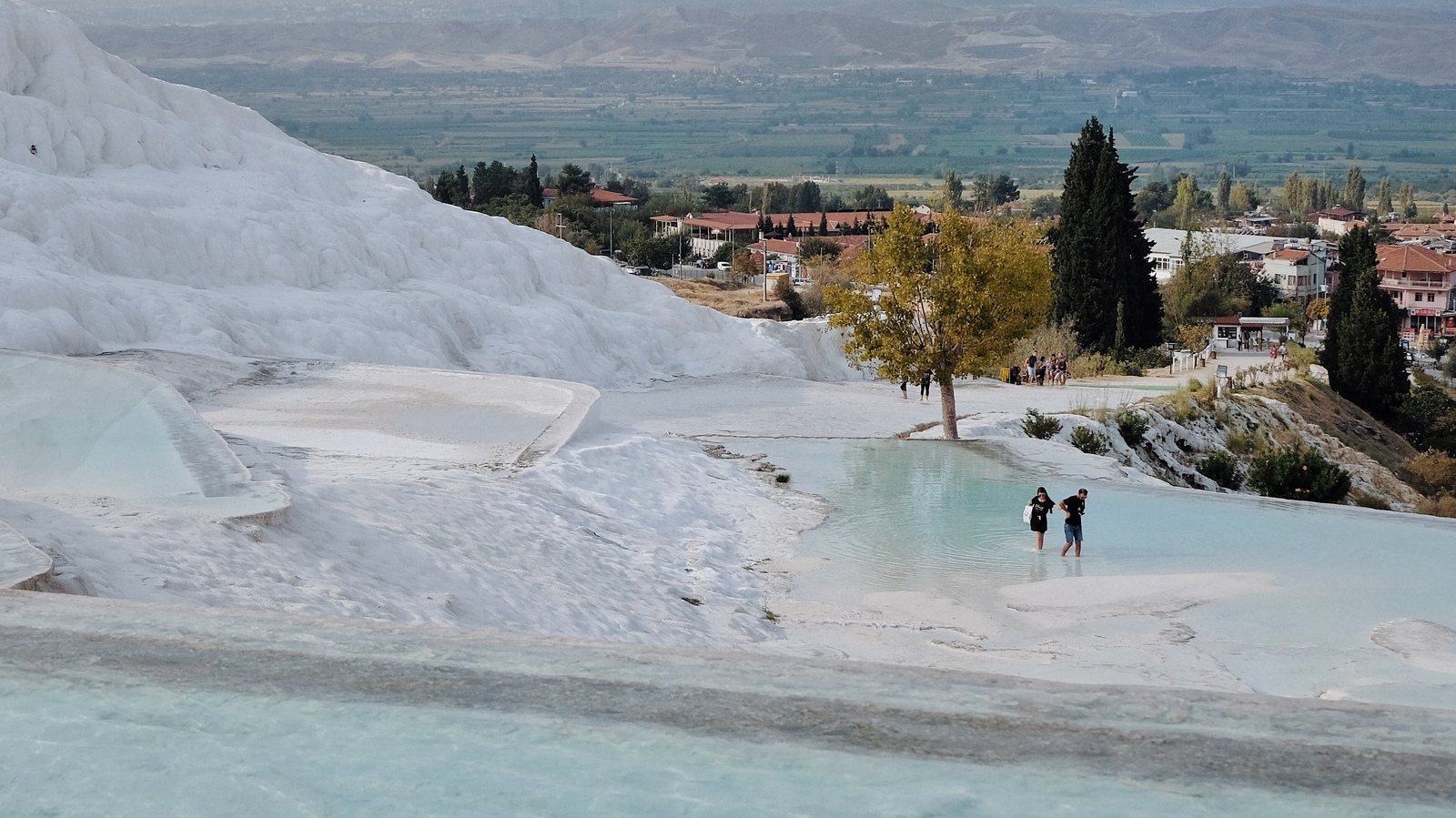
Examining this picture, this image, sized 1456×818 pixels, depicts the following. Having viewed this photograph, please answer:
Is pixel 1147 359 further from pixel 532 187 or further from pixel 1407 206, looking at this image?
pixel 1407 206

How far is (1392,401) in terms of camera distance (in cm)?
3167

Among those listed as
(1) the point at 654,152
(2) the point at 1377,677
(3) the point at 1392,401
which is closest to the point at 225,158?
(2) the point at 1377,677

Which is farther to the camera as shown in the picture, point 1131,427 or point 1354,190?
point 1354,190

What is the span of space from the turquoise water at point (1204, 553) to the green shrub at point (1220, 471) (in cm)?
600

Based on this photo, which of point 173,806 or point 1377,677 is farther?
point 1377,677

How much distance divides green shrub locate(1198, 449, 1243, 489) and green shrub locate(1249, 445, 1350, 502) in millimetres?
587

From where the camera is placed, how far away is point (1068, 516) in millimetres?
12023

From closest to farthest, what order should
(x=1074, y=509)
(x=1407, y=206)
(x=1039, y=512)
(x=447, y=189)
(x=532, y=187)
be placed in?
1. (x=1074, y=509)
2. (x=1039, y=512)
3. (x=532, y=187)
4. (x=447, y=189)
5. (x=1407, y=206)

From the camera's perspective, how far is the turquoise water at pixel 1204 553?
31.6 ft

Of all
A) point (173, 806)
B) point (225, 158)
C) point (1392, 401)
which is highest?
point (225, 158)

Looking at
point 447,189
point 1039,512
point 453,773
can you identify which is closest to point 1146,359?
point 1039,512

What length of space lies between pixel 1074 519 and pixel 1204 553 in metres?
1.21

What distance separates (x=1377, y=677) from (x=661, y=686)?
609 centimetres

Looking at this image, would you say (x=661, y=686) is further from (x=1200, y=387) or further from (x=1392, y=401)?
(x=1392, y=401)
